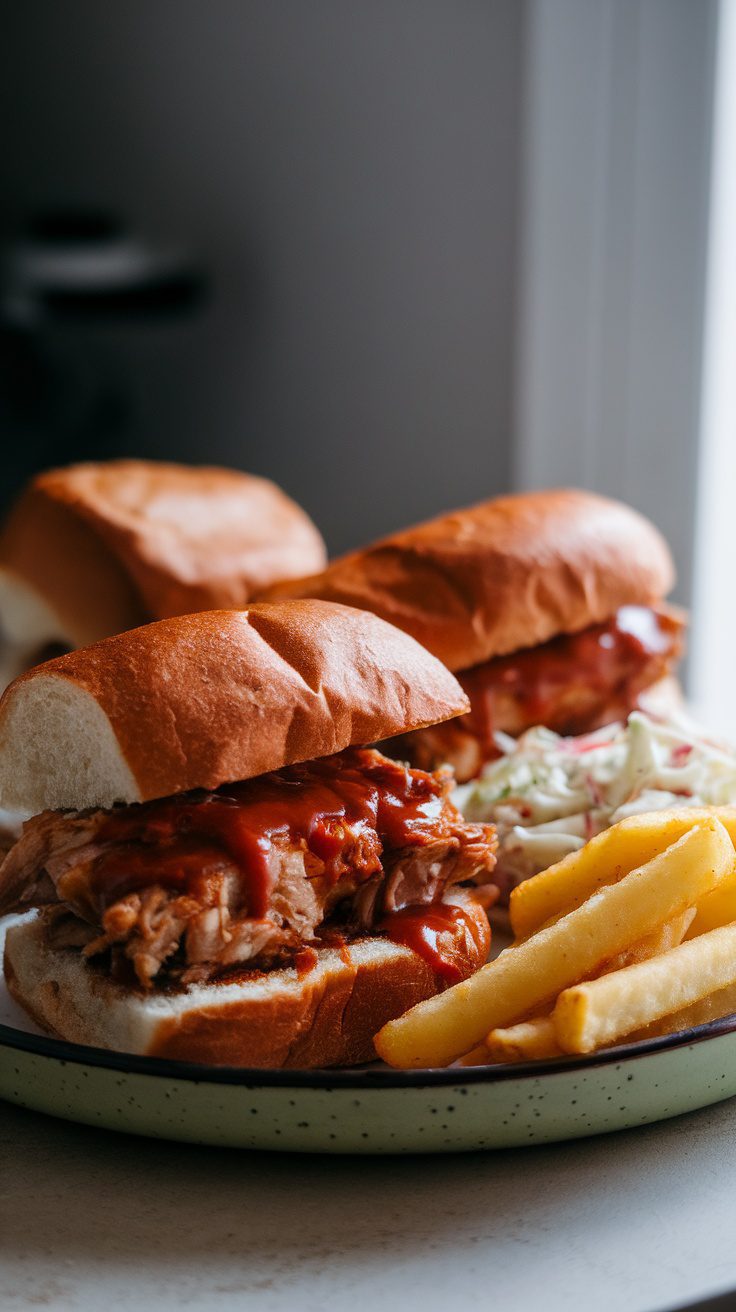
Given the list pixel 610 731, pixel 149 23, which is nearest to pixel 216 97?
pixel 149 23

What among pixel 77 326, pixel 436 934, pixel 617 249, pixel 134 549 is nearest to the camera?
pixel 436 934

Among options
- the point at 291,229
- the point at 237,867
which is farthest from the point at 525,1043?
the point at 291,229

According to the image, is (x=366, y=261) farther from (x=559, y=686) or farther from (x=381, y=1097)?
(x=381, y=1097)

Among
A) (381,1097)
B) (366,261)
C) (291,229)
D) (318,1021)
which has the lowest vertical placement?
(318,1021)

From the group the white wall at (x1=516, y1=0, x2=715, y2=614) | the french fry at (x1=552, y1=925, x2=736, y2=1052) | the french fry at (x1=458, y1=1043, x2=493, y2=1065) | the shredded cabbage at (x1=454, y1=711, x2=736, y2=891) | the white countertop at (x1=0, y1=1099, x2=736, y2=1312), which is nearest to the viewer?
the white countertop at (x1=0, y1=1099, x2=736, y2=1312)

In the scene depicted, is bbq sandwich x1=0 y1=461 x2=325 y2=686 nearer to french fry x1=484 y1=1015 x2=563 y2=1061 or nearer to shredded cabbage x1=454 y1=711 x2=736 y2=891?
shredded cabbage x1=454 y1=711 x2=736 y2=891

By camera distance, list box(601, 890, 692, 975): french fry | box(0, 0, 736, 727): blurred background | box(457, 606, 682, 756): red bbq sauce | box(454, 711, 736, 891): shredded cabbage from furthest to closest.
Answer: box(0, 0, 736, 727): blurred background, box(457, 606, 682, 756): red bbq sauce, box(454, 711, 736, 891): shredded cabbage, box(601, 890, 692, 975): french fry

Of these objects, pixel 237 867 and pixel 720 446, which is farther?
pixel 720 446

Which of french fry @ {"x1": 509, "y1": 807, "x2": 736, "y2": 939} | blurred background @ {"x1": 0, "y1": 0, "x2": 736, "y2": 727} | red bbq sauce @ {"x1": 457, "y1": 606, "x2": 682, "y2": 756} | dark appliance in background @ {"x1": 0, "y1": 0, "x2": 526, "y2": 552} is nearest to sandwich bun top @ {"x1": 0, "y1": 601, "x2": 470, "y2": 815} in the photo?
french fry @ {"x1": 509, "y1": 807, "x2": 736, "y2": 939}

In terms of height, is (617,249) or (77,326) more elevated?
(617,249)
